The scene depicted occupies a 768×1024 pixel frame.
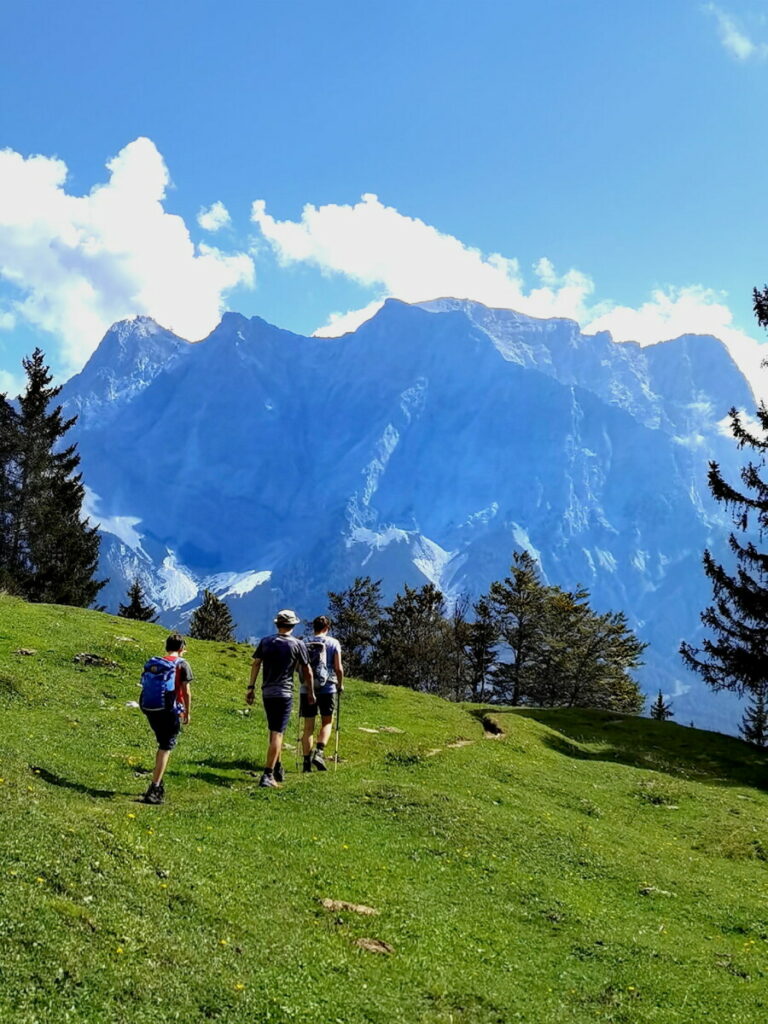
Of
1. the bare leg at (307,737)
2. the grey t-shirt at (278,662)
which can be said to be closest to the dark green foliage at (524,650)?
the bare leg at (307,737)

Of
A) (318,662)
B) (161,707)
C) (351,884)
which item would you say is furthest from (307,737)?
(351,884)

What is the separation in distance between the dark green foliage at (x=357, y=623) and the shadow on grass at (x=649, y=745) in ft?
164

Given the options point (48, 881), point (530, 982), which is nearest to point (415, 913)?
point (530, 982)

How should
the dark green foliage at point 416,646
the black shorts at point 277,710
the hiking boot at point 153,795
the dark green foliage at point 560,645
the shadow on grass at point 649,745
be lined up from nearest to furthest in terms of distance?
1. the hiking boot at point 153,795
2. the black shorts at point 277,710
3. the shadow on grass at point 649,745
4. the dark green foliage at point 560,645
5. the dark green foliage at point 416,646

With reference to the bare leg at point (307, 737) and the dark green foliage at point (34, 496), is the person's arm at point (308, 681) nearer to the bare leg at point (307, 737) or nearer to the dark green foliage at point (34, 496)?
the bare leg at point (307, 737)

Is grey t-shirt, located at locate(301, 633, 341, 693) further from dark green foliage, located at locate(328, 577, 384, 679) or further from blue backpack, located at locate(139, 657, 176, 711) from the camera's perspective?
dark green foliage, located at locate(328, 577, 384, 679)

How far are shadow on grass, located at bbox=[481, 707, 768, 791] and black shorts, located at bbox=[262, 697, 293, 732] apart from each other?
58.9 feet

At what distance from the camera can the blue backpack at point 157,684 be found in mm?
15328

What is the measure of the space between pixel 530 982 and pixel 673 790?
17.4 m

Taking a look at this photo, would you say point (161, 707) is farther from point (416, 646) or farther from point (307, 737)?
point (416, 646)

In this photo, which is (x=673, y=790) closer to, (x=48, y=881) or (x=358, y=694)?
(x=358, y=694)

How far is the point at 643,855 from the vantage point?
18094 millimetres

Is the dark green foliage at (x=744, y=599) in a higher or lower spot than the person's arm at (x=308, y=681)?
higher

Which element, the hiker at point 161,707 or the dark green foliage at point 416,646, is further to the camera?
the dark green foliage at point 416,646
